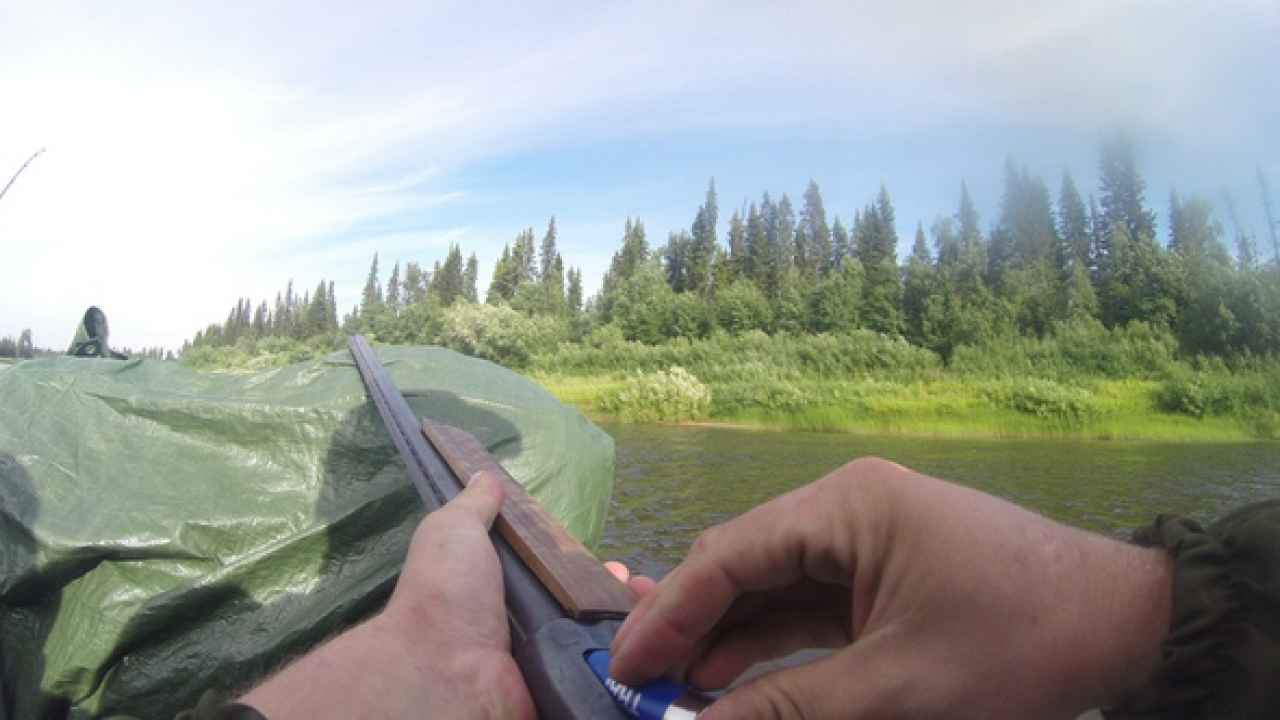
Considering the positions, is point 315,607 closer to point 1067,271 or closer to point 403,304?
point 1067,271

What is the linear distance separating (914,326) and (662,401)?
2191cm

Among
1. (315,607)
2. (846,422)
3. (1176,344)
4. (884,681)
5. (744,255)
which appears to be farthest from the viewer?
(744,255)

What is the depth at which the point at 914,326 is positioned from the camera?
3956cm

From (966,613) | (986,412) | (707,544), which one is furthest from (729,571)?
(986,412)

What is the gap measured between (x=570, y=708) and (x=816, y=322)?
140ft

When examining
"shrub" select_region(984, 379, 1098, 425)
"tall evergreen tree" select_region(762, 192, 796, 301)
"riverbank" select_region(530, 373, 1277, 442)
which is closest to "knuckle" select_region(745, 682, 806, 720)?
"riverbank" select_region(530, 373, 1277, 442)

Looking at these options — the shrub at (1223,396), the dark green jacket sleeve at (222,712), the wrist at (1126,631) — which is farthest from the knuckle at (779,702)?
the shrub at (1223,396)

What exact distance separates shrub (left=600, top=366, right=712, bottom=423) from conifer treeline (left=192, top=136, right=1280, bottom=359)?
17140 millimetres

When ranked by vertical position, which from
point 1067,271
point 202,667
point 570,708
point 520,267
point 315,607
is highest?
point 520,267

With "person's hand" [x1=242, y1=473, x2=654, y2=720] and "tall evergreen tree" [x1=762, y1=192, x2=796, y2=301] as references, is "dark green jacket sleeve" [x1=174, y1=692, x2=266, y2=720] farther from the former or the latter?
"tall evergreen tree" [x1=762, y1=192, x2=796, y2=301]

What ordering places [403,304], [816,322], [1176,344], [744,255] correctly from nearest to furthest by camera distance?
[1176,344] < [816,322] < [744,255] < [403,304]

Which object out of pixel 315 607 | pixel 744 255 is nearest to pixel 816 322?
pixel 744 255

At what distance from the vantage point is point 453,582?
1093 millimetres

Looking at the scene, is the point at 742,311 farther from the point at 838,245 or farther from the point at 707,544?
the point at 707,544
